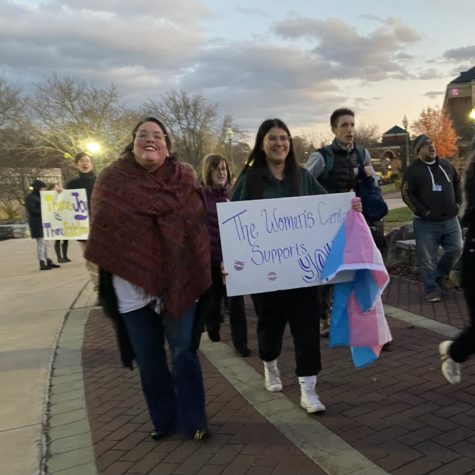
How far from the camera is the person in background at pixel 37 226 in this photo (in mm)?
11219

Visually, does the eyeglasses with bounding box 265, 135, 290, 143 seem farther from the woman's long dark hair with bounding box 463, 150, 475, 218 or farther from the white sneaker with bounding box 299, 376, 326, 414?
the white sneaker with bounding box 299, 376, 326, 414

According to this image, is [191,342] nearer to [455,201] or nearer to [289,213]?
[289,213]

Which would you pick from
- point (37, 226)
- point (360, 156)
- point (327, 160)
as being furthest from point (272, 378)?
point (37, 226)

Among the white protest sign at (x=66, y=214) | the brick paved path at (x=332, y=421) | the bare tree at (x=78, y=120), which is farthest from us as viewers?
the bare tree at (x=78, y=120)

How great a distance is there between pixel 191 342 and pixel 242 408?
2.56 ft

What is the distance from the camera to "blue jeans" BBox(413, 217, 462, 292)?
6.04 meters

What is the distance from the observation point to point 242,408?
352cm

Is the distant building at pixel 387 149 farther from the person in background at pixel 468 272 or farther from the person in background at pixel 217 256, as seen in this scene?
the person in background at pixel 468 272

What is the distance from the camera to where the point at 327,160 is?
14.6 feet

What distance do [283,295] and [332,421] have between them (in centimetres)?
88

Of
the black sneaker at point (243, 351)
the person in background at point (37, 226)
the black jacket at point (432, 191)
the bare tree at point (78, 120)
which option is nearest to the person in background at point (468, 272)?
the black sneaker at point (243, 351)

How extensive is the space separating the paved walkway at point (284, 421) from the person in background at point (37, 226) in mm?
6988

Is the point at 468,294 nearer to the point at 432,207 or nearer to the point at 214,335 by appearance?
the point at 214,335

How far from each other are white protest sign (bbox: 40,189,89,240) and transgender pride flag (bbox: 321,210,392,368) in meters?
4.72
